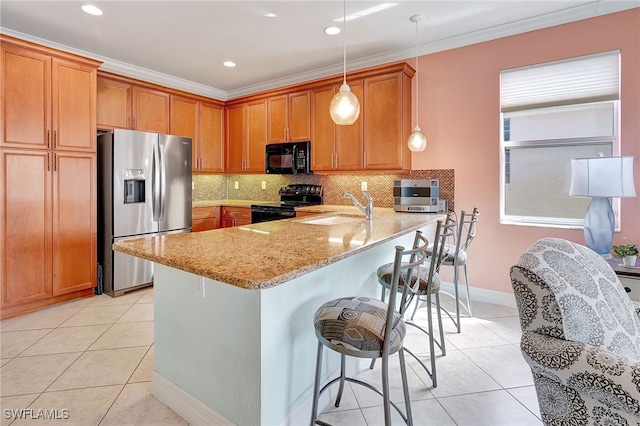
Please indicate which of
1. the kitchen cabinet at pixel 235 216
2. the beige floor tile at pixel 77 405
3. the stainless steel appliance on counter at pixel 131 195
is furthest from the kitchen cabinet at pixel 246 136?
the beige floor tile at pixel 77 405

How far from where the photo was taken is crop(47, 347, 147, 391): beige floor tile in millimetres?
2025

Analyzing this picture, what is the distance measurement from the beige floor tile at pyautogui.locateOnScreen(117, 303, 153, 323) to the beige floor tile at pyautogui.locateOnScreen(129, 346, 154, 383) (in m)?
0.75

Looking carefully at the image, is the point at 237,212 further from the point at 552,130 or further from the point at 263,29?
the point at 552,130

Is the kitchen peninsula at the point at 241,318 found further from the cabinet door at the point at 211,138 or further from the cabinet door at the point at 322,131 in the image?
the cabinet door at the point at 211,138

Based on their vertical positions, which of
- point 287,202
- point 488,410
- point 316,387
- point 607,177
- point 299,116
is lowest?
→ point 488,410

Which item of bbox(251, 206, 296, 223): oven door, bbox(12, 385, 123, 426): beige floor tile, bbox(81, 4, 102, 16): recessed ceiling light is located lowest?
bbox(12, 385, 123, 426): beige floor tile

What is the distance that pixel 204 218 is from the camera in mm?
4824

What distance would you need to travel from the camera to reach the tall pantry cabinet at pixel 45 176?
9.66ft

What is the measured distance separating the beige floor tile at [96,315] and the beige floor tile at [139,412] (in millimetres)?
1264

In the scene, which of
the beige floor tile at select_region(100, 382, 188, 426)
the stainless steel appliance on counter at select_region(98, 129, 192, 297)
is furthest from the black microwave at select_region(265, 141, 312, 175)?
the beige floor tile at select_region(100, 382, 188, 426)

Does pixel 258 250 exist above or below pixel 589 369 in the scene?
above

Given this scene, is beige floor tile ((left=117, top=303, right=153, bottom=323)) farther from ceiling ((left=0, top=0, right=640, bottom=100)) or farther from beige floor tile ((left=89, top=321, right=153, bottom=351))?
ceiling ((left=0, top=0, right=640, bottom=100))

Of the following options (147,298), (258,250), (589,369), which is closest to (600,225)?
(589,369)

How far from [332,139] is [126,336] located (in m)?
2.90
